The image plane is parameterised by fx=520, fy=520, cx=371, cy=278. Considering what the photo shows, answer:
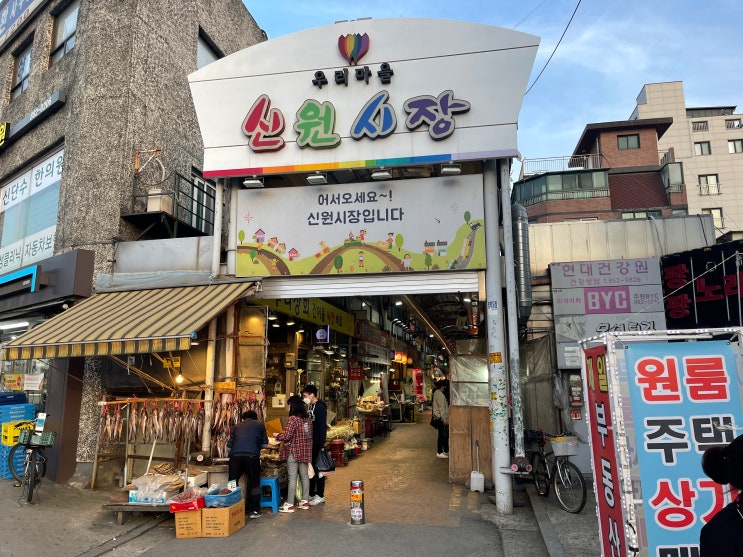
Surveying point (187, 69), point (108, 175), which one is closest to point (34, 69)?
point (187, 69)

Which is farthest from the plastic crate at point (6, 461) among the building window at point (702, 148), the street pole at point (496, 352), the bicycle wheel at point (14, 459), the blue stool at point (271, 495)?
the building window at point (702, 148)

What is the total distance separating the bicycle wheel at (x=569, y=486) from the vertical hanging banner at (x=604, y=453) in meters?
3.90

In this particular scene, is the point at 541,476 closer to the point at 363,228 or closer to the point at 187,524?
the point at 363,228

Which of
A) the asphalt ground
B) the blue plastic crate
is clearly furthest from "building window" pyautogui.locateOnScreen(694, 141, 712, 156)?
the blue plastic crate

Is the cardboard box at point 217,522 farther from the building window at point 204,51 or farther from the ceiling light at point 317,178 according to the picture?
the building window at point 204,51

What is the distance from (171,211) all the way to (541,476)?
9234mm

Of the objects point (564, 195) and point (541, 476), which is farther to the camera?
point (564, 195)

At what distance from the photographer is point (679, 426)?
4.24 m

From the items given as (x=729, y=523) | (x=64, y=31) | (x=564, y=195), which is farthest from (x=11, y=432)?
(x=564, y=195)

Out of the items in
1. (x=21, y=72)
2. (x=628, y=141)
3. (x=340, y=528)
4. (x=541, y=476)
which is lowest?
(x=340, y=528)

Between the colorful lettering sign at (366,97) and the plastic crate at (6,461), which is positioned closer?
the colorful lettering sign at (366,97)

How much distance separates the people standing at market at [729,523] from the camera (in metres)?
2.52

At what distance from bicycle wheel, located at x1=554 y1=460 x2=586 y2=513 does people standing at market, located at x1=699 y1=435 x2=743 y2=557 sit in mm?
6268

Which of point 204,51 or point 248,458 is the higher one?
point 204,51
